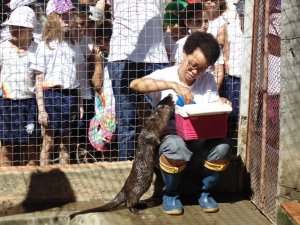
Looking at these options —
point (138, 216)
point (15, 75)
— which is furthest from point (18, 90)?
point (138, 216)

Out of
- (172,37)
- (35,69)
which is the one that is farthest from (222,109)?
(35,69)

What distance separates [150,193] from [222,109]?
1.27m

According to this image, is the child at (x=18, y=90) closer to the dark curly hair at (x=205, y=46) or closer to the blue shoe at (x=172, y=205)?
the blue shoe at (x=172, y=205)

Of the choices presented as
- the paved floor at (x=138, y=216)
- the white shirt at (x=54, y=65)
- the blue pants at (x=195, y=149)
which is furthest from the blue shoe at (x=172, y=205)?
the white shirt at (x=54, y=65)

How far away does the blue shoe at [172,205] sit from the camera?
5355 millimetres

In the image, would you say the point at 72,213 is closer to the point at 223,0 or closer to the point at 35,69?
the point at 35,69

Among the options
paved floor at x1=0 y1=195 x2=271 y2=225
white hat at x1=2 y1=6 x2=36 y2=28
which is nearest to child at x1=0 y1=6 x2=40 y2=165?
white hat at x1=2 y1=6 x2=36 y2=28

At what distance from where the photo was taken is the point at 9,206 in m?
5.73

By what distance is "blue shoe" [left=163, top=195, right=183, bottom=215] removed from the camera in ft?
17.6

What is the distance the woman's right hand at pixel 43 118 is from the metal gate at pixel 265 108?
187 cm

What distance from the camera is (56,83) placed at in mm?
5965

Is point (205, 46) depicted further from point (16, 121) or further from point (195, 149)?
point (16, 121)

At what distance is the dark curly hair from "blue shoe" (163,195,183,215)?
3.90 ft

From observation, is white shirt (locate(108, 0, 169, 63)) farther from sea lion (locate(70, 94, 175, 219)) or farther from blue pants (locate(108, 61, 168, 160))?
sea lion (locate(70, 94, 175, 219))
